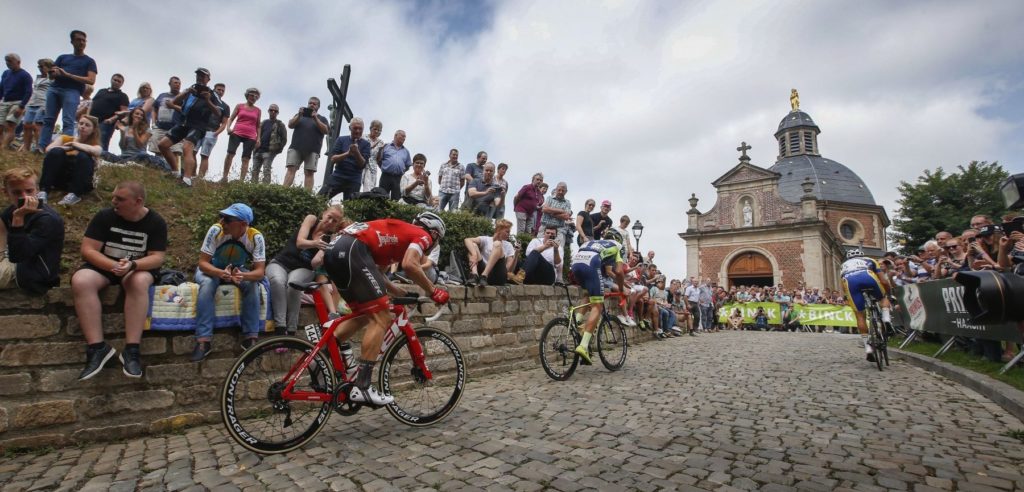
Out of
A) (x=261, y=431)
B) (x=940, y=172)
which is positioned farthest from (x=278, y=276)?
(x=940, y=172)

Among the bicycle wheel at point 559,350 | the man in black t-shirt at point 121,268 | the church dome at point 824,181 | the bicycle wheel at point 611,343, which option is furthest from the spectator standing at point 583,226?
the church dome at point 824,181

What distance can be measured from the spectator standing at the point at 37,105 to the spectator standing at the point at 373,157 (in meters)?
5.36

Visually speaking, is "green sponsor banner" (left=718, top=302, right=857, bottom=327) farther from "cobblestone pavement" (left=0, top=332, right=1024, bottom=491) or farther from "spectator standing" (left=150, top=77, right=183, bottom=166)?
"spectator standing" (left=150, top=77, right=183, bottom=166)

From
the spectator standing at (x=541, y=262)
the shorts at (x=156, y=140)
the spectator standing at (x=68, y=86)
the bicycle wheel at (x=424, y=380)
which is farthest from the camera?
the shorts at (x=156, y=140)

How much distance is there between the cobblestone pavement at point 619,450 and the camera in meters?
3.02

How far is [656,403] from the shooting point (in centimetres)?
507

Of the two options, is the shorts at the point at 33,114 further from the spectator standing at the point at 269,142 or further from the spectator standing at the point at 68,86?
the spectator standing at the point at 269,142

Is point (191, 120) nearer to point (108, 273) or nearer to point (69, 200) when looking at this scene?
point (69, 200)

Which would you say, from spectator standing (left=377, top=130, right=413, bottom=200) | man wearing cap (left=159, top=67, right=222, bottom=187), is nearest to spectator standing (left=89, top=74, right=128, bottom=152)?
man wearing cap (left=159, top=67, right=222, bottom=187)

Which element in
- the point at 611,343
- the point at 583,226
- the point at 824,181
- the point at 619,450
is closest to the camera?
the point at 619,450

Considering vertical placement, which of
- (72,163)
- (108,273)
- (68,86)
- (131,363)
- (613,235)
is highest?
(68,86)

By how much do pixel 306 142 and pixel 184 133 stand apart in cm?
201

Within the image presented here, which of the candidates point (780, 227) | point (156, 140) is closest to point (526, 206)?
point (156, 140)

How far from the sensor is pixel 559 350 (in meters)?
6.54
